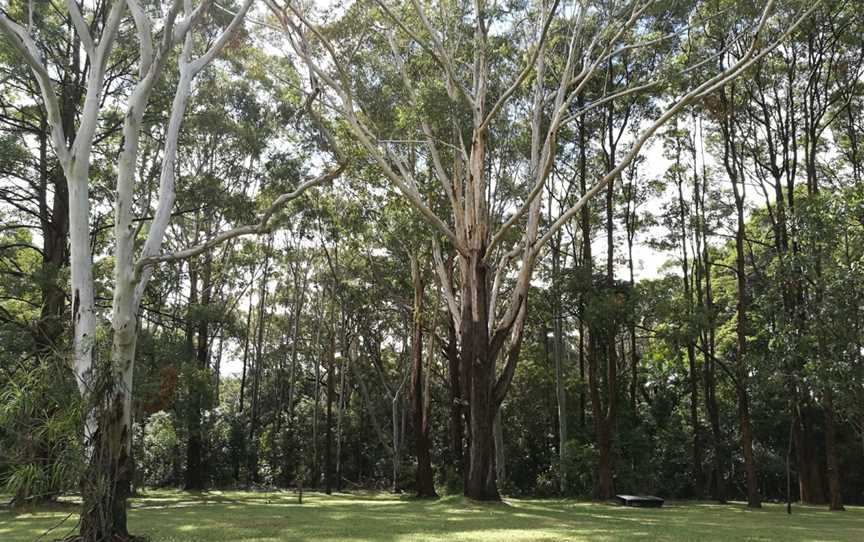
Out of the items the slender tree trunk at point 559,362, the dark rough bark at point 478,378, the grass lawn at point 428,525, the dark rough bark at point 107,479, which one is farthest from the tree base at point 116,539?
the slender tree trunk at point 559,362

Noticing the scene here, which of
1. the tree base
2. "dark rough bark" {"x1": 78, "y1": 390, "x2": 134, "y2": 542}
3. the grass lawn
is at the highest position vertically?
"dark rough bark" {"x1": 78, "y1": 390, "x2": 134, "y2": 542}

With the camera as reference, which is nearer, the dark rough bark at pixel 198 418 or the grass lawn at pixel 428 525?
the grass lawn at pixel 428 525

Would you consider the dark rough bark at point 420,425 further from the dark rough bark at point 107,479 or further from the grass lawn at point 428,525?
the dark rough bark at point 107,479

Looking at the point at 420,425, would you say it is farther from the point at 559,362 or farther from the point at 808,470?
the point at 808,470

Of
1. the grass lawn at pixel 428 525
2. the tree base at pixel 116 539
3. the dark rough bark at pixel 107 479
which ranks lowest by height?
the grass lawn at pixel 428 525

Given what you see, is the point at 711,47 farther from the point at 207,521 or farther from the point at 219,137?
the point at 207,521

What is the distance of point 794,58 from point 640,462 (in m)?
12.5

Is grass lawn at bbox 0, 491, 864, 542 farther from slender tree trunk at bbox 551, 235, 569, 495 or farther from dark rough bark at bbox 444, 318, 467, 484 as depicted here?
slender tree trunk at bbox 551, 235, 569, 495

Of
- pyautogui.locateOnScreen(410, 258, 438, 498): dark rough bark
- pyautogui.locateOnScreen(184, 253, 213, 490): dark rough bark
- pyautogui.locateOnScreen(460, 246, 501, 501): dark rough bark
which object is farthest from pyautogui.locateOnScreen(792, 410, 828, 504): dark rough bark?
pyautogui.locateOnScreen(184, 253, 213, 490): dark rough bark

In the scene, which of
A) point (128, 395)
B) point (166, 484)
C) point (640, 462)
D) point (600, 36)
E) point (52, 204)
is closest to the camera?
point (128, 395)

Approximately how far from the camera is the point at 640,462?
21234 mm

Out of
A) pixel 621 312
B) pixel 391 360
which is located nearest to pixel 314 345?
pixel 391 360

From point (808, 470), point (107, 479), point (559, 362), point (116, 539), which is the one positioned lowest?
point (116, 539)

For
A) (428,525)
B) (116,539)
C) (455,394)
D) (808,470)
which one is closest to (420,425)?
(455,394)
